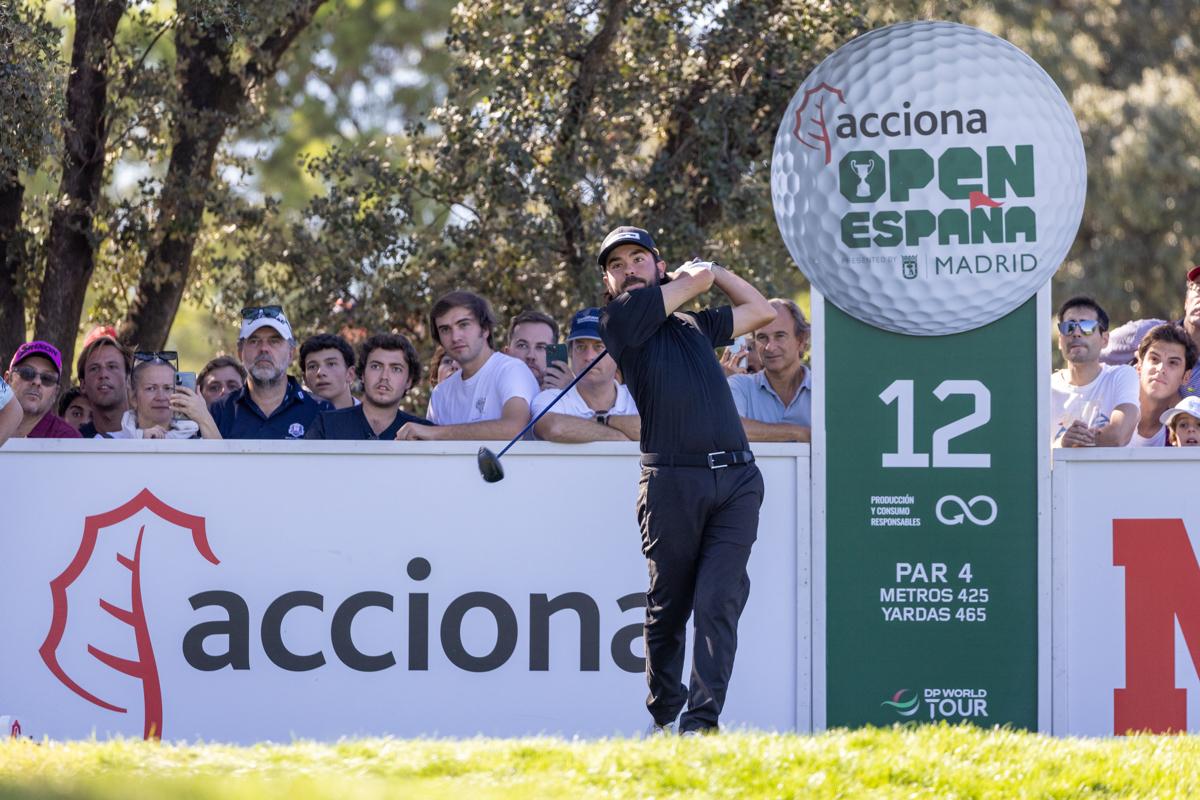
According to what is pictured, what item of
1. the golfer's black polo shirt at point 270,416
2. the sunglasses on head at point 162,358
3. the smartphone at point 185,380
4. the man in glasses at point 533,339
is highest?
the man in glasses at point 533,339

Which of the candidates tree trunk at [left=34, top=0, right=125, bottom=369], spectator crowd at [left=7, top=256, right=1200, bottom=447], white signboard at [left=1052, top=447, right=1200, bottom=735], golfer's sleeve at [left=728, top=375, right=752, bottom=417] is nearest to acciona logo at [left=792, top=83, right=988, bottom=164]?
spectator crowd at [left=7, top=256, right=1200, bottom=447]

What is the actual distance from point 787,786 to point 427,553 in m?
2.66

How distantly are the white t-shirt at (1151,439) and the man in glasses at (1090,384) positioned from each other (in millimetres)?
165

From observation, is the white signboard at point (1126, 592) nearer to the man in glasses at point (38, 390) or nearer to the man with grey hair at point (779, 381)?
the man with grey hair at point (779, 381)

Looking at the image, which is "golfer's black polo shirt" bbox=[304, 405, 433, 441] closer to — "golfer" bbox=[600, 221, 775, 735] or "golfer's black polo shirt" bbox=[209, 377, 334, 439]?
"golfer's black polo shirt" bbox=[209, 377, 334, 439]

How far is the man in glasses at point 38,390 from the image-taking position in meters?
8.37

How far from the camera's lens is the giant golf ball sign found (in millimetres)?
7301

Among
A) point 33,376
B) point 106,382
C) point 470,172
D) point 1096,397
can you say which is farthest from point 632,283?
point 470,172

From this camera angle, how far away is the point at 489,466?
23.8 feet

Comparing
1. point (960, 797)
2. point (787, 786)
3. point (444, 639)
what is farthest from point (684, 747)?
point (444, 639)

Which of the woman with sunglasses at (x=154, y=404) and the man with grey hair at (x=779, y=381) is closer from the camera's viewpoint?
the man with grey hair at (x=779, y=381)

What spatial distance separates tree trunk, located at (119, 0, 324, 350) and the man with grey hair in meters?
6.60

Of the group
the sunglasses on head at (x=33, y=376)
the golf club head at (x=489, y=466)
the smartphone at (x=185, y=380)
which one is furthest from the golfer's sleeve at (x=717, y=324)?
the sunglasses on head at (x=33, y=376)

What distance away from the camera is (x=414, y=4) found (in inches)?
1062
